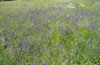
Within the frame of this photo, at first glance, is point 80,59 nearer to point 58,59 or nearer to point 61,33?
point 58,59

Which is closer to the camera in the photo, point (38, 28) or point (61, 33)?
point (61, 33)

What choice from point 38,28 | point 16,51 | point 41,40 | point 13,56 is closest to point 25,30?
point 38,28

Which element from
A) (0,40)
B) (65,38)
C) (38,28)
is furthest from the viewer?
(38,28)

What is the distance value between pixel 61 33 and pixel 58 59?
1.28 m

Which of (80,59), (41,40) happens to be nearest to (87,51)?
(80,59)

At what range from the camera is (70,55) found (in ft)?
7.93

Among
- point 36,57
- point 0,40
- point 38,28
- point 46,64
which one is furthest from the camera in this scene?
point 38,28

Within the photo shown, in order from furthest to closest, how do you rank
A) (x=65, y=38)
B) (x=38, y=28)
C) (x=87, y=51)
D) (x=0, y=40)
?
(x=38, y=28)
(x=65, y=38)
(x=0, y=40)
(x=87, y=51)

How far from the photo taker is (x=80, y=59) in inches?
95.2

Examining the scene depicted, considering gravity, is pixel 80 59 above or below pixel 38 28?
below

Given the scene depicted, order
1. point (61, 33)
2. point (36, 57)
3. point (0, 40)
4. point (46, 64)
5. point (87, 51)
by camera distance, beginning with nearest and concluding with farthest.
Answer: point (46, 64) < point (36, 57) < point (87, 51) < point (0, 40) < point (61, 33)

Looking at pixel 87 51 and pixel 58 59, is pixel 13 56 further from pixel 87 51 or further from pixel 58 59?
pixel 87 51

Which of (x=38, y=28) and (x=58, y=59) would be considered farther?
(x=38, y=28)

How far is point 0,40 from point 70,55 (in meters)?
2.02
